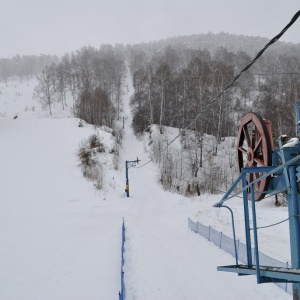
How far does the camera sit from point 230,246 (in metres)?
10.9

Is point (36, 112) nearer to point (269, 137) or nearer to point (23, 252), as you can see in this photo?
point (23, 252)

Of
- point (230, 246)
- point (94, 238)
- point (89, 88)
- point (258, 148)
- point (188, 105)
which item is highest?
point (89, 88)

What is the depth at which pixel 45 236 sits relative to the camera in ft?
48.0

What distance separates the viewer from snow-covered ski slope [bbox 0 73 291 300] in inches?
333

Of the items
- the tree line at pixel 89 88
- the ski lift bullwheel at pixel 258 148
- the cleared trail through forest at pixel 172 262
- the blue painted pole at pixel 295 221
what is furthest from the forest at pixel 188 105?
the blue painted pole at pixel 295 221

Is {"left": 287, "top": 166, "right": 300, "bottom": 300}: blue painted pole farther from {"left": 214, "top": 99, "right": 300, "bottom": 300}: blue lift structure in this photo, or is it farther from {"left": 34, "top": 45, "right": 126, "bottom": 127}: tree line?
{"left": 34, "top": 45, "right": 126, "bottom": 127}: tree line

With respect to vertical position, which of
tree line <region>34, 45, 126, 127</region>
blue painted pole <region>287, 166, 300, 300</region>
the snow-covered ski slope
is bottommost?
the snow-covered ski slope

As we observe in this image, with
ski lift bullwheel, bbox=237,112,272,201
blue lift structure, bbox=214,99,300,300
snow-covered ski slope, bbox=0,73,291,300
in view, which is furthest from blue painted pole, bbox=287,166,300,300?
snow-covered ski slope, bbox=0,73,291,300

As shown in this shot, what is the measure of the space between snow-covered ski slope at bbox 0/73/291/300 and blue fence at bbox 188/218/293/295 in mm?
252

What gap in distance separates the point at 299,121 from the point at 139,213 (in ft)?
54.8

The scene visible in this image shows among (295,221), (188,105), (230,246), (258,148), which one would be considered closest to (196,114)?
(188,105)

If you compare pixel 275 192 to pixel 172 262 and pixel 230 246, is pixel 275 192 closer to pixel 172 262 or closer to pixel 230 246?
pixel 172 262

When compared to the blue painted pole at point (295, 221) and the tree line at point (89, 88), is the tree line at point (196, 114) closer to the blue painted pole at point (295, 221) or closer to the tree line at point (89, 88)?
the tree line at point (89, 88)

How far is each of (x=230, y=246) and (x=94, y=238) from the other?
6.61 metres
